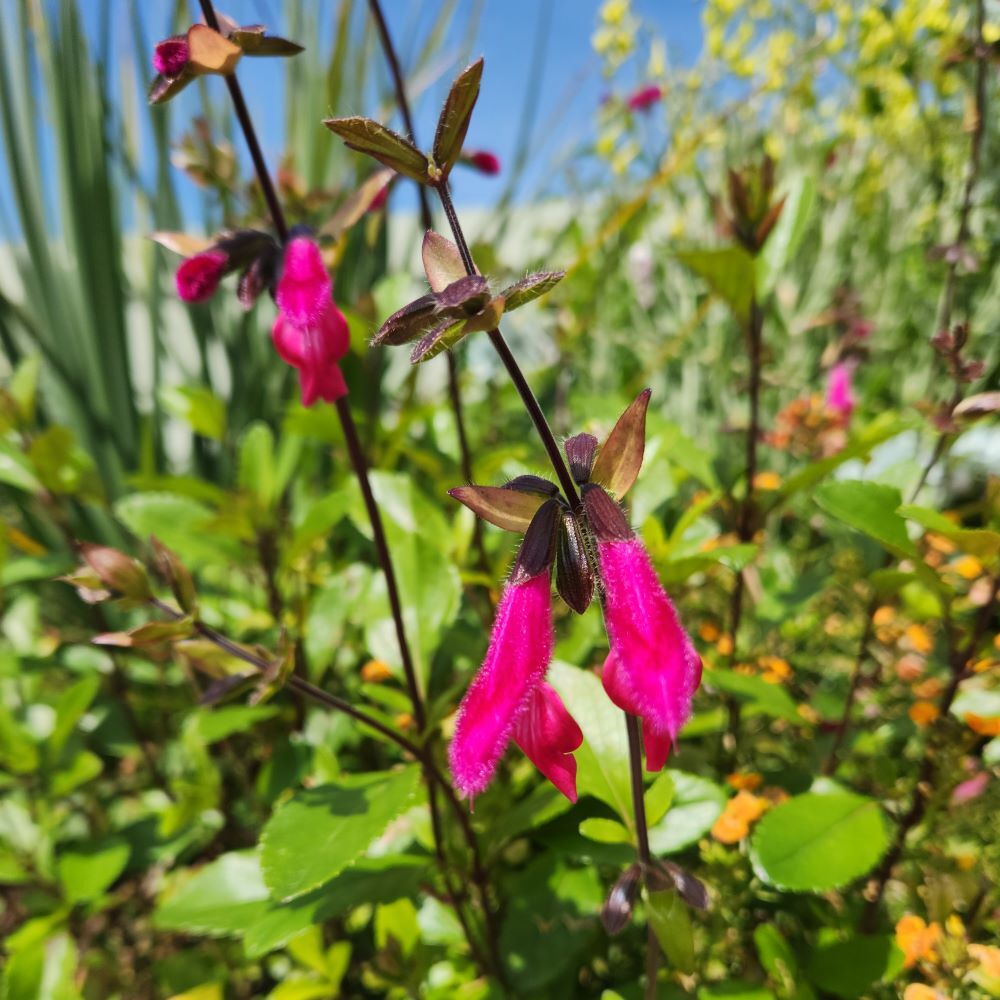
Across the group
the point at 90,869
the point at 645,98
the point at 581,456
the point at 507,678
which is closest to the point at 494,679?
the point at 507,678

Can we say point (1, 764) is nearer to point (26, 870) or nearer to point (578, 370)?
point (26, 870)

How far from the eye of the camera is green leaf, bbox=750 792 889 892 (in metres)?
0.54

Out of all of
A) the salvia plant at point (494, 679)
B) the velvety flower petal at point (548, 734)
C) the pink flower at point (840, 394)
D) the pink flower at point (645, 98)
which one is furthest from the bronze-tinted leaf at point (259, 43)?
the pink flower at point (645, 98)

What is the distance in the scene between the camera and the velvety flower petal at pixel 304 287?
1.73 feet

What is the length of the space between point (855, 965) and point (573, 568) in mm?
449

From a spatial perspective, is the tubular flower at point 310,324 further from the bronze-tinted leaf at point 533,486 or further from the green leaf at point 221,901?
the green leaf at point 221,901

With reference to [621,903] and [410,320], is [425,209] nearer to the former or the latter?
[410,320]

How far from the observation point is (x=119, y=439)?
1.66 metres

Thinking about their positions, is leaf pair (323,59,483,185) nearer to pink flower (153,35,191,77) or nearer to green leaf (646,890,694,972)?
pink flower (153,35,191,77)

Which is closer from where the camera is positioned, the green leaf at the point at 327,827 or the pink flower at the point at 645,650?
the pink flower at the point at 645,650

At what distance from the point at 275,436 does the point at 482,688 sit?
1.45 m

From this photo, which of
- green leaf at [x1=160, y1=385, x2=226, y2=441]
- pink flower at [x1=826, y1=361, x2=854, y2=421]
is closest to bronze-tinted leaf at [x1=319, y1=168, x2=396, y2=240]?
green leaf at [x1=160, y1=385, x2=226, y2=441]

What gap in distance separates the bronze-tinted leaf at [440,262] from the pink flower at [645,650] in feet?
0.52

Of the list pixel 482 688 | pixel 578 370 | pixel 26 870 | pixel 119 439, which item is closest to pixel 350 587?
pixel 26 870
